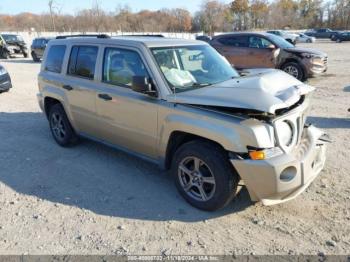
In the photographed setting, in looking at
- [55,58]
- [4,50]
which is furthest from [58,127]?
[4,50]

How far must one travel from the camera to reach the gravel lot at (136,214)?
10.3 feet

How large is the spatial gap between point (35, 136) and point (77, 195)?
2820 mm

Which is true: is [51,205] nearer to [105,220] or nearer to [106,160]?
[105,220]

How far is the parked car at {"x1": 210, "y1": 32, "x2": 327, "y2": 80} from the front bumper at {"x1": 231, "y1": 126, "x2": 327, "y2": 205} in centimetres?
877

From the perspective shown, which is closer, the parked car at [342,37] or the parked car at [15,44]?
the parked car at [15,44]

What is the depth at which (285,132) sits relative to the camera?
131 inches

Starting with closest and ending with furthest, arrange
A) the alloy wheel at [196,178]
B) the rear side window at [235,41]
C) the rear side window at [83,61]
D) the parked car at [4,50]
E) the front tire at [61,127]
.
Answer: the alloy wheel at [196,178] < the rear side window at [83,61] < the front tire at [61,127] < the rear side window at [235,41] < the parked car at [4,50]

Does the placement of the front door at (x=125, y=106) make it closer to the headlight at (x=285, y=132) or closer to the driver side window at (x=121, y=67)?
the driver side window at (x=121, y=67)

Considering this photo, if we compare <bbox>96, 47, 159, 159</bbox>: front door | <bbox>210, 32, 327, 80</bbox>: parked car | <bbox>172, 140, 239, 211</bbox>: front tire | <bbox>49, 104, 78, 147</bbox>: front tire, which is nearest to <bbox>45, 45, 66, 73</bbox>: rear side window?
<bbox>49, 104, 78, 147</bbox>: front tire

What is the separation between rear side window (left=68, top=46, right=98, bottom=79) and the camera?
475 centimetres

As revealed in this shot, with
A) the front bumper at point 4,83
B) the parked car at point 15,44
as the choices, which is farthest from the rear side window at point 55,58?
the parked car at point 15,44

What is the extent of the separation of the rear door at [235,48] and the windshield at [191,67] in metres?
7.66

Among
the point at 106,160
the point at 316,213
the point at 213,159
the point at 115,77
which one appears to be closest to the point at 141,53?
the point at 115,77

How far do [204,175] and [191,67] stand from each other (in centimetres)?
147
